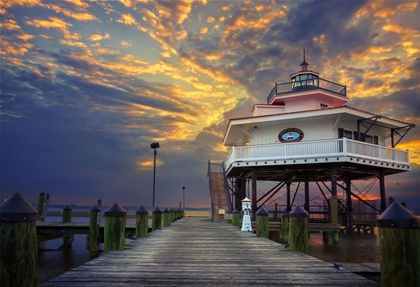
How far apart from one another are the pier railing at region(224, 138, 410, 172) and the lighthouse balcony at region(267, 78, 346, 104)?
742cm

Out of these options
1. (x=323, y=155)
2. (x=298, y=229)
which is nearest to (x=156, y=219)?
(x=298, y=229)

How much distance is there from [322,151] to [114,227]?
1796 centimetres

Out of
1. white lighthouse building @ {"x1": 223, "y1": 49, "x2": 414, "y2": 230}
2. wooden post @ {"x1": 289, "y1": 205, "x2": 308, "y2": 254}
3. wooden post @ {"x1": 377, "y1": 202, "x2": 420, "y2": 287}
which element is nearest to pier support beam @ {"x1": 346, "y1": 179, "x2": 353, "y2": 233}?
white lighthouse building @ {"x1": 223, "y1": 49, "x2": 414, "y2": 230}

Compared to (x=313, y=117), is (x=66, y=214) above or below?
below

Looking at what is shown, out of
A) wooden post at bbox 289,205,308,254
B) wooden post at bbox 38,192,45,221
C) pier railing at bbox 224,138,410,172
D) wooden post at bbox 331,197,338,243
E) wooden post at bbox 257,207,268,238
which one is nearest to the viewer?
wooden post at bbox 289,205,308,254

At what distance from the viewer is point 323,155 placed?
22750 millimetres

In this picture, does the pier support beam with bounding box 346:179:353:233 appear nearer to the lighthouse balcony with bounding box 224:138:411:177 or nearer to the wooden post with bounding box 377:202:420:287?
the lighthouse balcony with bounding box 224:138:411:177

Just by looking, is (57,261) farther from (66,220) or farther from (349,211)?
(349,211)

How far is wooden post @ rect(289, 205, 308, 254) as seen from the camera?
318 inches

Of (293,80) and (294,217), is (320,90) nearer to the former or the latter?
Result: (293,80)

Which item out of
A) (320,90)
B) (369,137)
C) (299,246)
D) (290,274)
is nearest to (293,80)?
(320,90)

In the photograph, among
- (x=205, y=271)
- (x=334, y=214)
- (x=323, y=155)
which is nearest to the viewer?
(x=205, y=271)

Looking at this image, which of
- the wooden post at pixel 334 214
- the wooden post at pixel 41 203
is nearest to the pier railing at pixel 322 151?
the wooden post at pixel 334 214

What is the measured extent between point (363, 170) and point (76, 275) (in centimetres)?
2504
